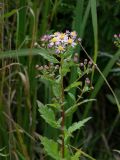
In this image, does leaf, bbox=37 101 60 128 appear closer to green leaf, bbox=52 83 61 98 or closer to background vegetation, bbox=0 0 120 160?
green leaf, bbox=52 83 61 98

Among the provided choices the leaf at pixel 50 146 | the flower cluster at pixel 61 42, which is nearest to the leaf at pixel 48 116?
the leaf at pixel 50 146

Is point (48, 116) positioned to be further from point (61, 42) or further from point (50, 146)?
point (61, 42)

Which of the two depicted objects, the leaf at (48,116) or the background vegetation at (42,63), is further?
the background vegetation at (42,63)

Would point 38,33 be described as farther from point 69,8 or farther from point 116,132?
point 116,132

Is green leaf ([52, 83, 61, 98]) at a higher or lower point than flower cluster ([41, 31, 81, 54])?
lower

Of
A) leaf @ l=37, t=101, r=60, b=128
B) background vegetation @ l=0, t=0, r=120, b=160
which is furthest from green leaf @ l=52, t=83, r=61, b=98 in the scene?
background vegetation @ l=0, t=0, r=120, b=160

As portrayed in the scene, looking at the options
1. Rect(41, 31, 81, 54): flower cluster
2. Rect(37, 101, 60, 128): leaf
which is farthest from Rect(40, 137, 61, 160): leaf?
Rect(41, 31, 81, 54): flower cluster

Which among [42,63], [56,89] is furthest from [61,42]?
[42,63]

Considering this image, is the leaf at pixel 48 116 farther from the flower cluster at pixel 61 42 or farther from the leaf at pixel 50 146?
the flower cluster at pixel 61 42

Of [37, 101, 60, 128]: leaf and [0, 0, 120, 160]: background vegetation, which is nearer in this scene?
[37, 101, 60, 128]: leaf
